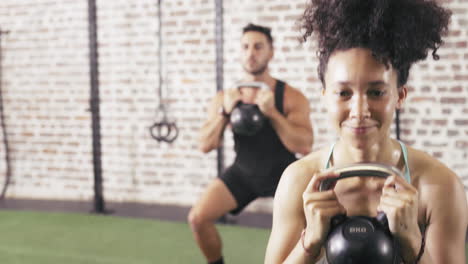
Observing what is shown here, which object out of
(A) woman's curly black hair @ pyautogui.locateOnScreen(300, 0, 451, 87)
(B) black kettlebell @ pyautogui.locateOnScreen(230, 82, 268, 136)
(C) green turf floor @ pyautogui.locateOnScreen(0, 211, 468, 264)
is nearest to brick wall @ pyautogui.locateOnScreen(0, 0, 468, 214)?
(C) green turf floor @ pyautogui.locateOnScreen(0, 211, 468, 264)

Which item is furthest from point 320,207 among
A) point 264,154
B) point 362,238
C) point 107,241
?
point 107,241

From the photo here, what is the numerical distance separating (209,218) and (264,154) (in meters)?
0.51

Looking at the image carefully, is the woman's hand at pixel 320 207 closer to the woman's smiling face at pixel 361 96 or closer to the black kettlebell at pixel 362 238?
the black kettlebell at pixel 362 238

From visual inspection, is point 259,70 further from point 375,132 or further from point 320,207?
point 320,207

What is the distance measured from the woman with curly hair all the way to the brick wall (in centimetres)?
256

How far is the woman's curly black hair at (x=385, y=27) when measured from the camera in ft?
3.94

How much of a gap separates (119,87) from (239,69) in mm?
1210

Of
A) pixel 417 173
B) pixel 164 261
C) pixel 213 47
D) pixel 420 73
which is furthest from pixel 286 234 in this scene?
pixel 213 47

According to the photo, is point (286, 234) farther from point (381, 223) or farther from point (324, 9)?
point (324, 9)

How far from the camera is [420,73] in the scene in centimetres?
374

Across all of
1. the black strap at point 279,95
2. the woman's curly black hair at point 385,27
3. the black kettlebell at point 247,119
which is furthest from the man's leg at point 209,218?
the woman's curly black hair at point 385,27

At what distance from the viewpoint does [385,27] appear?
1216 millimetres

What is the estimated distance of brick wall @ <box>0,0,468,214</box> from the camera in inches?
147

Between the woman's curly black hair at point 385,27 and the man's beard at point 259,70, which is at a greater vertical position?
the woman's curly black hair at point 385,27
